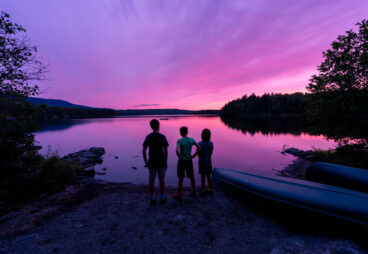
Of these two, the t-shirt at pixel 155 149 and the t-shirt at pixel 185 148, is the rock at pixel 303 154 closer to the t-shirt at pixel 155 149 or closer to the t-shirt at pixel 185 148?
the t-shirt at pixel 185 148

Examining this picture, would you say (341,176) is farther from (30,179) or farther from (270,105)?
(270,105)

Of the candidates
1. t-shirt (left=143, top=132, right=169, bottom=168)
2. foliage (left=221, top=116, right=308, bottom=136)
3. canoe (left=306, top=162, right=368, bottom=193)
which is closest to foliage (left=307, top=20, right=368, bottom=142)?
canoe (left=306, top=162, right=368, bottom=193)

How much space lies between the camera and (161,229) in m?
3.60

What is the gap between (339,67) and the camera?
32.2 ft

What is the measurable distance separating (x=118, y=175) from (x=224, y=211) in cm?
853

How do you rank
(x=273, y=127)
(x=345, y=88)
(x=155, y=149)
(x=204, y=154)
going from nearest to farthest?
(x=155, y=149), (x=204, y=154), (x=345, y=88), (x=273, y=127)

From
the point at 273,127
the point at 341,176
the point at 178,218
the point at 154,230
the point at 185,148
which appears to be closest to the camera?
the point at 154,230

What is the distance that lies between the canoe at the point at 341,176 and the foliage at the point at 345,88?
5699 millimetres

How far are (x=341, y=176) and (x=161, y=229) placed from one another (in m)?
6.99

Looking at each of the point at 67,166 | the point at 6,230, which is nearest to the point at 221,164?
the point at 67,166

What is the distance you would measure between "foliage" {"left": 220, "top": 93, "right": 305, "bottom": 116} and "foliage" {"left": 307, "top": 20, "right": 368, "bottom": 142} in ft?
290

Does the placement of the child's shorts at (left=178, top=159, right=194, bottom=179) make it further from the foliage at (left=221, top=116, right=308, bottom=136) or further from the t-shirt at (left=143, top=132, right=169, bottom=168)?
the foliage at (left=221, top=116, right=308, bottom=136)

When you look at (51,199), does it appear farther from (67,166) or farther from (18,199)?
(67,166)

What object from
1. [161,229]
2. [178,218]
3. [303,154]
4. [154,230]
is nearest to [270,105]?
[303,154]
